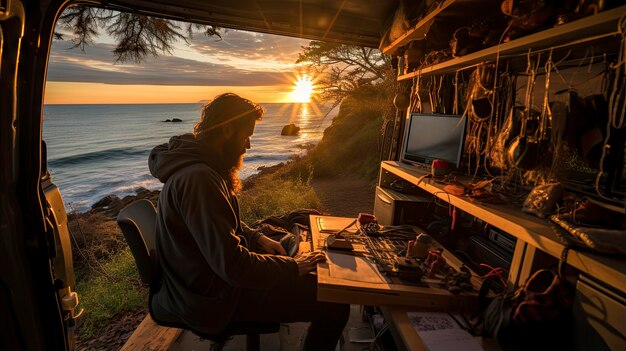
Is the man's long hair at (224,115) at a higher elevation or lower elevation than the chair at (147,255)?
higher

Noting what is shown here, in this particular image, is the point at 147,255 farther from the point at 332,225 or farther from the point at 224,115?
the point at 332,225

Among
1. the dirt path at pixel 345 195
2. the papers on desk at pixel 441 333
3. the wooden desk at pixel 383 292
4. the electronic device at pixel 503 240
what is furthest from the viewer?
the dirt path at pixel 345 195

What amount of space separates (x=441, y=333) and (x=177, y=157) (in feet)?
4.70

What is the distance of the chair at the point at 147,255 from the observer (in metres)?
1.52

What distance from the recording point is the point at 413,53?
2.56m

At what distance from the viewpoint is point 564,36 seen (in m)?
1.19

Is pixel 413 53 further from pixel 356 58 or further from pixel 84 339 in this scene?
pixel 356 58

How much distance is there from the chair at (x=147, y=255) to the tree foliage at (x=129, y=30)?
Answer: 1.96m

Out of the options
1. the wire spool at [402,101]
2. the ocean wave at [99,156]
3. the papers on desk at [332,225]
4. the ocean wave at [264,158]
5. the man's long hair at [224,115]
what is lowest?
the ocean wave at [99,156]

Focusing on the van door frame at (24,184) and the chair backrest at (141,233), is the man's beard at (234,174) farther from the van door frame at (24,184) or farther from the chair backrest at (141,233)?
the van door frame at (24,184)

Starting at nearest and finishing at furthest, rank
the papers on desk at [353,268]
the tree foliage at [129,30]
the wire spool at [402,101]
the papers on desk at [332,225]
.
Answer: the papers on desk at [353,268]
the papers on desk at [332,225]
the tree foliage at [129,30]
the wire spool at [402,101]

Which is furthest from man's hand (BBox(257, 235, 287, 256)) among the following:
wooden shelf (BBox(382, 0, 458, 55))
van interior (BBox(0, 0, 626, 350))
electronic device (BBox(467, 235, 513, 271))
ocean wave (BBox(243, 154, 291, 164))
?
ocean wave (BBox(243, 154, 291, 164))

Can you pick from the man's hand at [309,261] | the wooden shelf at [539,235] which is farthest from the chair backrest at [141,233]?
the wooden shelf at [539,235]

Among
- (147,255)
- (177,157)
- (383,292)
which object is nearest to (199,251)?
(147,255)
